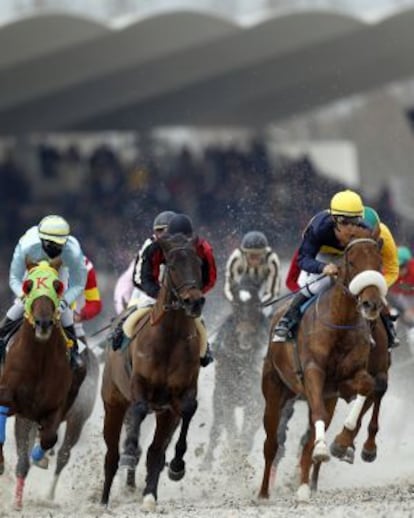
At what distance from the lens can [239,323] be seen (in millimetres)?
16297

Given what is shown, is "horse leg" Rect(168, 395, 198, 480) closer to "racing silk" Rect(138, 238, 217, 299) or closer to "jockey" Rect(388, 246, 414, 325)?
"racing silk" Rect(138, 238, 217, 299)

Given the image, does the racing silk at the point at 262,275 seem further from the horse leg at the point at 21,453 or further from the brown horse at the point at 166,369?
the brown horse at the point at 166,369

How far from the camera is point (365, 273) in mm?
11570

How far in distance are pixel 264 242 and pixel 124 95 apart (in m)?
18.8

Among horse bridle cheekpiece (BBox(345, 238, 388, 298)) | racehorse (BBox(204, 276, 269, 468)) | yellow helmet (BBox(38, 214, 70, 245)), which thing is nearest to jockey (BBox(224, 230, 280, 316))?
racehorse (BBox(204, 276, 269, 468))

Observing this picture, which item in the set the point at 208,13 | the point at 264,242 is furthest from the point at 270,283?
the point at 208,13

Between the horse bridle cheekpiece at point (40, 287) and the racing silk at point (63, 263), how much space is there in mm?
513

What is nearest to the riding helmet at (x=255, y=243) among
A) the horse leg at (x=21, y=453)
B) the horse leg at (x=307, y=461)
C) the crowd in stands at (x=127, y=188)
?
the horse leg at (x=21, y=453)

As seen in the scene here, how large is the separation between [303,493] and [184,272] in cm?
200

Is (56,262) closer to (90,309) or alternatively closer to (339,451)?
(90,309)

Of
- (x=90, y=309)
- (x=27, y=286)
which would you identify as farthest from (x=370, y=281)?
(x=90, y=309)

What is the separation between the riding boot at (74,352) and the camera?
13.3 m

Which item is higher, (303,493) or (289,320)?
(289,320)

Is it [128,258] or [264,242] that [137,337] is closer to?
[264,242]
